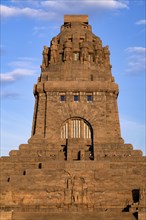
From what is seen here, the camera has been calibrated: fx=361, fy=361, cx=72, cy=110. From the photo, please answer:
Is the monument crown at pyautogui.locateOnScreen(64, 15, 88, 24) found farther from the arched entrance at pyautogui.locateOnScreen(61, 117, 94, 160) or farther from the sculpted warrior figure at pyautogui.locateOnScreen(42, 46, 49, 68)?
the arched entrance at pyautogui.locateOnScreen(61, 117, 94, 160)

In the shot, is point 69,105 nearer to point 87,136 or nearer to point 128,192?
point 87,136

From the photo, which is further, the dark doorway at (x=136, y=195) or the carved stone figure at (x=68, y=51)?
the carved stone figure at (x=68, y=51)

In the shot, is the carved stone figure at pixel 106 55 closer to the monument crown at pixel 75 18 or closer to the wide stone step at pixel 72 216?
the monument crown at pixel 75 18

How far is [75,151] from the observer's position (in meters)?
32.9

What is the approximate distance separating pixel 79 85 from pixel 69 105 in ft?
8.24

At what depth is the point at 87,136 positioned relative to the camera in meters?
35.4

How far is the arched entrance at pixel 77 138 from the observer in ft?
107

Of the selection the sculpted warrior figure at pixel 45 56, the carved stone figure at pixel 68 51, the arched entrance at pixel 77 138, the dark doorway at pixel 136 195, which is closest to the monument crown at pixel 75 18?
the carved stone figure at pixel 68 51

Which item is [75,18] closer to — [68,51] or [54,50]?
[54,50]

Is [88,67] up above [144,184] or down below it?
above

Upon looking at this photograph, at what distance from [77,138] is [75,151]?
1648 mm

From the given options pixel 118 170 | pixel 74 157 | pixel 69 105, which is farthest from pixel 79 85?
pixel 118 170

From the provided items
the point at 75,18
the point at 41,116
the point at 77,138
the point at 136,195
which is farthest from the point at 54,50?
the point at 136,195

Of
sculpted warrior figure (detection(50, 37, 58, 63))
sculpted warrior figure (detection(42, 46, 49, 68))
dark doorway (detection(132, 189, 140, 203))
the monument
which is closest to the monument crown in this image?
the monument
